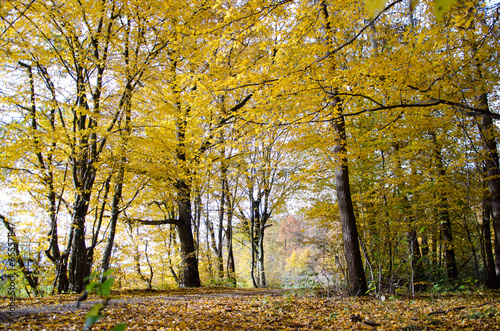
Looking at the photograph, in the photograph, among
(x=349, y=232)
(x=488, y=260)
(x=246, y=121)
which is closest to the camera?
(x=246, y=121)

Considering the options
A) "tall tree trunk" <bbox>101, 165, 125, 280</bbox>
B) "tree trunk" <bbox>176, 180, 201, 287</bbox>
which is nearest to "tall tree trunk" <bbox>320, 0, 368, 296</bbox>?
"tree trunk" <bbox>176, 180, 201, 287</bbox>

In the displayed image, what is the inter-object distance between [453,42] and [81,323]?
6580mm

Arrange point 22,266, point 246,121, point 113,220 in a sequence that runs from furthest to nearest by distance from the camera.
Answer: point 22,266 < point 113,220 < point 246,121

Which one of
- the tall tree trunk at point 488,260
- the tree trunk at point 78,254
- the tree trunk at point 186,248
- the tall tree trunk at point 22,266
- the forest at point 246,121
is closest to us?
the forest at point 246,121

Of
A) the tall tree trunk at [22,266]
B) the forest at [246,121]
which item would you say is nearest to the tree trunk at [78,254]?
the forest at [246,121]

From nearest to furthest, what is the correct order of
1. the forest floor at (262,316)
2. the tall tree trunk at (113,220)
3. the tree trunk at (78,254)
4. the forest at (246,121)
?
the forest floor at (262,316), the forest at (246,121), the tree trunk at (78,254), the tall tree trunk at (113,220)

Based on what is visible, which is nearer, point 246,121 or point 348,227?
point 246,121

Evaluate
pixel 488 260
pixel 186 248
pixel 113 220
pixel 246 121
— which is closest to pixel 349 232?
pixel 246 121

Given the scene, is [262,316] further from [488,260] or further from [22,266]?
[488,260]

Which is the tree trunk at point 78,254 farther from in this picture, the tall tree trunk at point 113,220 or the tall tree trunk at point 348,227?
the tall tree trunk at point 348,227

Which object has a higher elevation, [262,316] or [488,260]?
[262,316]

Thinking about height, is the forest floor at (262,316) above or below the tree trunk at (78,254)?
below

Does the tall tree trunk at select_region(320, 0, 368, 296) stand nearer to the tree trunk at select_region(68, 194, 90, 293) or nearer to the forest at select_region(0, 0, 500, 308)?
the forest at select_region(0, 0, 500, 308)

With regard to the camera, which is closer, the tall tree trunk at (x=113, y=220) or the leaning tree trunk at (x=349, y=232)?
the leaning tree trunk at (x=349, y=232)
